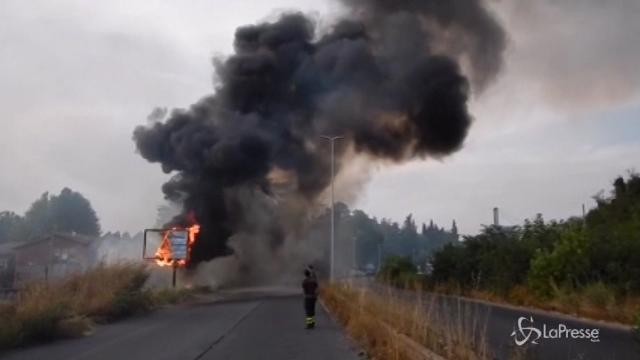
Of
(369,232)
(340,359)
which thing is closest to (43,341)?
(340,359)

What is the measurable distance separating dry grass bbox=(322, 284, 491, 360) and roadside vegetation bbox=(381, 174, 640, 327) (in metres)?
2.44

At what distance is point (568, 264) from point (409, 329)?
16891mm

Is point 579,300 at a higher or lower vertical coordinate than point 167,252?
lower

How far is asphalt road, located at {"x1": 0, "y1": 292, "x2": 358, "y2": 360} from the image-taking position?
12.4 meters

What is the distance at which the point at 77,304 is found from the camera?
2083 centimetres

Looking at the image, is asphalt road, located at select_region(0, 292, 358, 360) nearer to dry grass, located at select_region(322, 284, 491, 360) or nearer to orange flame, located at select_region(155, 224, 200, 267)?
dry grass, located at select_region(322, 284, 491, 360)

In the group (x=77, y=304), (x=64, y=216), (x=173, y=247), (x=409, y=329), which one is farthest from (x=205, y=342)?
(x=64, y=216)

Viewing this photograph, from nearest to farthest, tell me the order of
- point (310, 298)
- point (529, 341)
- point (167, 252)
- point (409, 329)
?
1. point (409, 329)
2. point (529, 341)
3. point (310, 298)
4. point (167, 252)

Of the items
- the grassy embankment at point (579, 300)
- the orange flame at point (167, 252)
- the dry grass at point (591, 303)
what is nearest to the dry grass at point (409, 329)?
the grassy embankment at point (579, 300)

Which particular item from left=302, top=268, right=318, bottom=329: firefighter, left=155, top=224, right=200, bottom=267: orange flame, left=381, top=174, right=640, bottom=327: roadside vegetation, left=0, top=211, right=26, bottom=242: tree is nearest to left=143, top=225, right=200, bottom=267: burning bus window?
left=155, top=224, right=200, bottom=267: orange flame

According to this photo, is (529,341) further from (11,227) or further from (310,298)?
(11,227)

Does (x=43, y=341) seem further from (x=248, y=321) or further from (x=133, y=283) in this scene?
(x=133, y=283)

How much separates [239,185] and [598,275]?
2726 cm

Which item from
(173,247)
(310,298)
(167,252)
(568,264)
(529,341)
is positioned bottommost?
(529,341)
